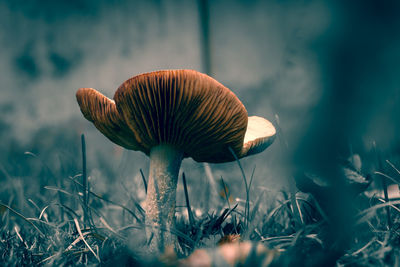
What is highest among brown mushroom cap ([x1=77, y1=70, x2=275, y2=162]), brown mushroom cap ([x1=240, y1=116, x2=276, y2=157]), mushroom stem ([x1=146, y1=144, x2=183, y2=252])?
brown mushroom cap ([x1=77, y1=70, x2=275, y2=162])

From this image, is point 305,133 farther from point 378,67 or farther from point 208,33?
point 208,33

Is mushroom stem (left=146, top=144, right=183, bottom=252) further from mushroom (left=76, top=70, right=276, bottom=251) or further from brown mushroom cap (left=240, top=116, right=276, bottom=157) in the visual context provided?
brown mushroom cap (left=240, top=116, right=276, bottom=157)

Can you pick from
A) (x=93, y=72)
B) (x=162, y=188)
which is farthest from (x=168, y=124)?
(x=93, y=72)

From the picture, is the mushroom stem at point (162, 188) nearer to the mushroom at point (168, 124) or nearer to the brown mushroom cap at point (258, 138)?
the mushroom at point (168, 124)

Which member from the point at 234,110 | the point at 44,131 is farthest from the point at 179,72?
the point at 44,131

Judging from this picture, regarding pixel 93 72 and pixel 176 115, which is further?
pixel 93 72

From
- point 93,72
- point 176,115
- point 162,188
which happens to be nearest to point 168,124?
point 176,115

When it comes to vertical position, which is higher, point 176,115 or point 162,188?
point 176,115

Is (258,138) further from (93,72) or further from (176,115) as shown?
(93,72)

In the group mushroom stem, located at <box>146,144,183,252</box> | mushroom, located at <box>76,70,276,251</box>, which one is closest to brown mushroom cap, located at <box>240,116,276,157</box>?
mushroom, located at <box>76,70,276,251</box>
